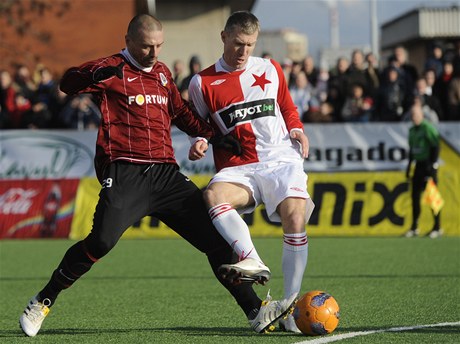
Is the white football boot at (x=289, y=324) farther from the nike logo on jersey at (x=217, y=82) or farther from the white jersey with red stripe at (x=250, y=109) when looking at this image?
the nike logo on jersey at (x=217, y=82)

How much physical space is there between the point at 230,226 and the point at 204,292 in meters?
2.92

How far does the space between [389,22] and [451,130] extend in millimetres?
32913

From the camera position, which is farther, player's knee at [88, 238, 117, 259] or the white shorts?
the white shorts

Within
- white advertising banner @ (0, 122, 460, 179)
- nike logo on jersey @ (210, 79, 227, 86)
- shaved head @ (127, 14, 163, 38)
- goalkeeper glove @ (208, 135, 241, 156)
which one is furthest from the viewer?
white advertising banner @ (0, 122, 460, 179)

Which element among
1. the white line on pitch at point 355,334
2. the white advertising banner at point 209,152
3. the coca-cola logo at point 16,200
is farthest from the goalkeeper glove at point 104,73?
the coca-cola logo at point 16,200

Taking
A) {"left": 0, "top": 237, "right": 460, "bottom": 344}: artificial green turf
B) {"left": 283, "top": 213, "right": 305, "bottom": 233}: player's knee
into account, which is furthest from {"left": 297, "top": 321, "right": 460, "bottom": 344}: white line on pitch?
{"left": 283, "top": 213, "right": 305, "bottom": 233}: player's knee

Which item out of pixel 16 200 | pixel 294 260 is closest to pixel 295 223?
pixel 294 260

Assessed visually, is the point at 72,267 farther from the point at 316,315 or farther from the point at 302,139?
the point at 302,139

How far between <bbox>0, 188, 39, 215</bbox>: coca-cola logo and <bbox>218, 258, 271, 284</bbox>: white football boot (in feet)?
37.8

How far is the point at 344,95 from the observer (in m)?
19.2

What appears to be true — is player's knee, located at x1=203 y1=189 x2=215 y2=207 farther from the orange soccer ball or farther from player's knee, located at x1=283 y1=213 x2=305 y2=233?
the orange soccer ball

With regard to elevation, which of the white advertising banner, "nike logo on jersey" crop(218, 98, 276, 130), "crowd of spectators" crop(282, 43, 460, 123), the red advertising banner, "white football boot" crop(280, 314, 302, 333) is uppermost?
"nike logo on jersey" crop(218, 98, 276, 130)

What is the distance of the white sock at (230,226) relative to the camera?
7.05 m

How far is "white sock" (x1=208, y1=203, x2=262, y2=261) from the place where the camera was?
7.05 metres
